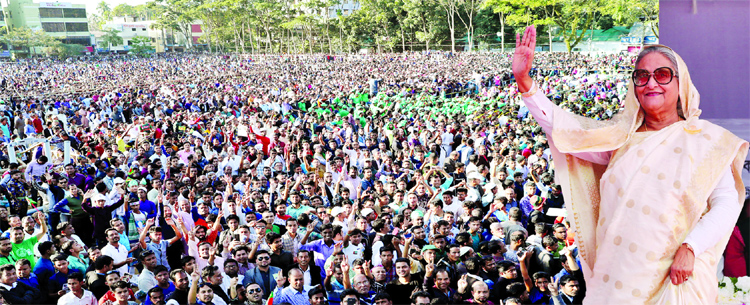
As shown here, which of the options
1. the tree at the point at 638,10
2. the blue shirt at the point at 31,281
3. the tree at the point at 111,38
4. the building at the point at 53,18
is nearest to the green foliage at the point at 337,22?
the tree at the point at 111,38

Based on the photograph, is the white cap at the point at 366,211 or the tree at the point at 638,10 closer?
the white cap at the point at 366,211

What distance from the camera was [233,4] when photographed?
33.8 m

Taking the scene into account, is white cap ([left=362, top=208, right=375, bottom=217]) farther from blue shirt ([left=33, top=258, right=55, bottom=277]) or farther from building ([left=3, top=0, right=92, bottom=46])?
building ([left=3, top=0, right=92, bottom=46])

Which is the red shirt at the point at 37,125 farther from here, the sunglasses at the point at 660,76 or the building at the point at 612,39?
the building at the point at 612,39

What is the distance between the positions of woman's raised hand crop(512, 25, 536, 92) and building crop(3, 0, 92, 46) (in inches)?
1060

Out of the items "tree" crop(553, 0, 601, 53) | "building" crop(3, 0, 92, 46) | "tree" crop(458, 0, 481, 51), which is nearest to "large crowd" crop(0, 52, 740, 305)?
"tree" crop(553, 0, 601, 53)

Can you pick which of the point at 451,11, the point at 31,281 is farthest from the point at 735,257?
the point at 451,11

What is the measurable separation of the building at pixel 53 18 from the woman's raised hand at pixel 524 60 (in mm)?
26921

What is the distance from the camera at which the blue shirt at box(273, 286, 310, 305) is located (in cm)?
334

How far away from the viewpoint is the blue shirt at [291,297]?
3.34 m

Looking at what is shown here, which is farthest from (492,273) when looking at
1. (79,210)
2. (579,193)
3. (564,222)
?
(79,210)

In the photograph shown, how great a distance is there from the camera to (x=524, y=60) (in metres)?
1.54

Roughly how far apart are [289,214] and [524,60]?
11.5ft

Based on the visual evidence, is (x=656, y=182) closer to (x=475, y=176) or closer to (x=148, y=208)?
(x=475, y=176)
